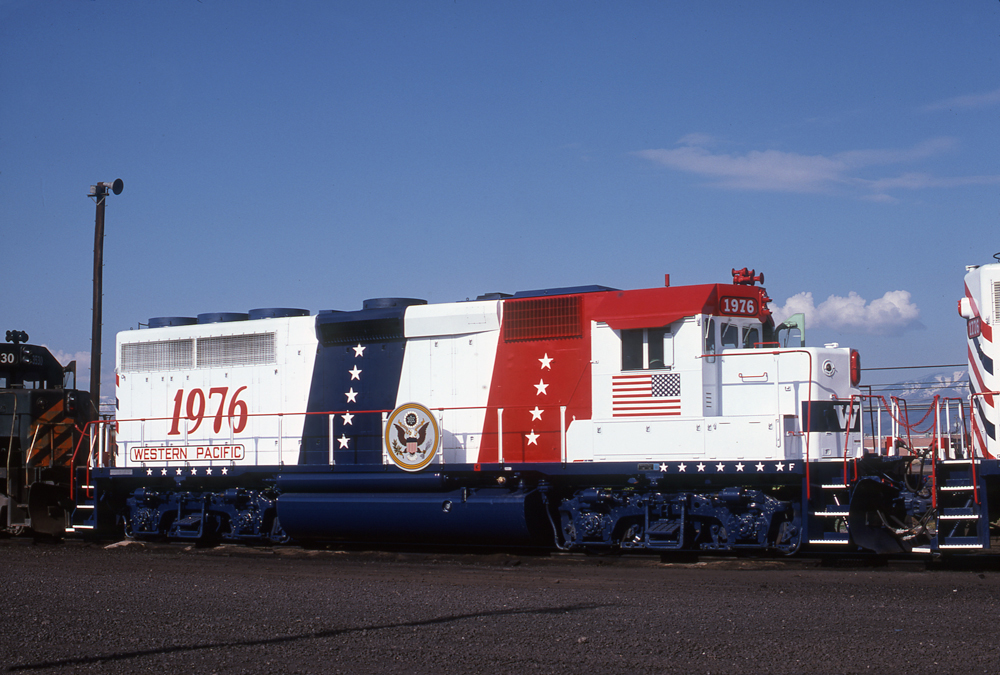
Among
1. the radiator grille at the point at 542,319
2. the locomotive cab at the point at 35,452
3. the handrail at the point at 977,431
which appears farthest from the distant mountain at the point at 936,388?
the locomotive cab at the point at 35,452

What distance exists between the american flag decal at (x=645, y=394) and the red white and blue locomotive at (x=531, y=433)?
0.08 ft

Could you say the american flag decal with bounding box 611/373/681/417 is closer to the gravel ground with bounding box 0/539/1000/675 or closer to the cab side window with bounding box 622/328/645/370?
the cab side window with bounding box 622/328/645/370

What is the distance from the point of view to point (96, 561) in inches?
520

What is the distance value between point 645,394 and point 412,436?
327 cm

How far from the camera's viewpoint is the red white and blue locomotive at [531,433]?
1182 cm

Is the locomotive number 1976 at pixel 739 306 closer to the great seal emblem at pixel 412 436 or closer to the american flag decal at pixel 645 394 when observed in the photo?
the american flag decal at pixel 645 394

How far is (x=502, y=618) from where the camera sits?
26.8 ft

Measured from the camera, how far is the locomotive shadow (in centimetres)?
667

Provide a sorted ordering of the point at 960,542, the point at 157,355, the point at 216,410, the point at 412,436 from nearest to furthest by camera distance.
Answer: the point at 960,542 → the point at 412,436 → the point at 216,410 → the point at 157,355

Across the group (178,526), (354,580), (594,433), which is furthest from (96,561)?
(594,433)

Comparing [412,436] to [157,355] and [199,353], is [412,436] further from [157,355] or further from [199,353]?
[157,355]

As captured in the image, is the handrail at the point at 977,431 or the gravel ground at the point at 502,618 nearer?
the gravel ground at the point at 502,618

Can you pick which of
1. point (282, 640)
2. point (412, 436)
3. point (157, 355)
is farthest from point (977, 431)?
point (157, 355)

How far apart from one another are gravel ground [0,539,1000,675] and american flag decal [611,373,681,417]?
1.88 meters
